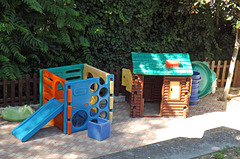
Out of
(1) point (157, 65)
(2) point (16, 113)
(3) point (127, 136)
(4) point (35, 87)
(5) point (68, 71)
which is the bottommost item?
(3) point (127, 136)

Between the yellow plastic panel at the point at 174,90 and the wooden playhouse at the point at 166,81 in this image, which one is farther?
the yellow plastic panel at the point at 174,90

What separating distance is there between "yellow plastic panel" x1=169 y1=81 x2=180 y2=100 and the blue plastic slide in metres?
3.11

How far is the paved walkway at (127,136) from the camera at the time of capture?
665 cm

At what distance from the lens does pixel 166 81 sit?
866 cm

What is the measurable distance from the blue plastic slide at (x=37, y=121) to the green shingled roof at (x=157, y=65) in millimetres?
2353

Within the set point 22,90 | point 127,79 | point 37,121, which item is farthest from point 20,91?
point 127,79

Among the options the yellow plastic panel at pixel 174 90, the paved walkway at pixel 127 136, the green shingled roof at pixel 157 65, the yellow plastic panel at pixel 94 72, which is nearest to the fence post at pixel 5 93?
the paved walkway at pixel 127 136

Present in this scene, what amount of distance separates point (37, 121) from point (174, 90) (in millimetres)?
3793

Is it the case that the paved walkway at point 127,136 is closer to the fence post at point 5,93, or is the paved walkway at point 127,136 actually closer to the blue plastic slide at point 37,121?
the blue plastic slide at point 37,121

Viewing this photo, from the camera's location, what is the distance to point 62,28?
916 centimetres

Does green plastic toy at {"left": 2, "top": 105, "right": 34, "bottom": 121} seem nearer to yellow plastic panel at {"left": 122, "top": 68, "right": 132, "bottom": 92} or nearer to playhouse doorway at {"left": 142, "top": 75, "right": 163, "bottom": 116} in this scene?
yellow plastic panel at {"left": 122, "top": 68, "right": 132, "bottom": 92}

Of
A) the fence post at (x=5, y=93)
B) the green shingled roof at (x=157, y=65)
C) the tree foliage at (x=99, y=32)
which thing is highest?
the tree foliage at (x=99, y=32)

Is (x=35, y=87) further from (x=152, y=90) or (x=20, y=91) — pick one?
(x=152, y=90)

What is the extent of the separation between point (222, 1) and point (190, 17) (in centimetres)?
183
